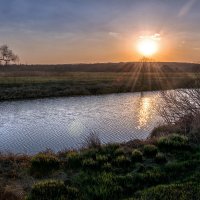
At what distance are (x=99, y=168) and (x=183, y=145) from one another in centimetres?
381

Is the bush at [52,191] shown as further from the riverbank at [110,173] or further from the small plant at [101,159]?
the small plant at [101,159]

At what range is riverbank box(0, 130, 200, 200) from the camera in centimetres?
901

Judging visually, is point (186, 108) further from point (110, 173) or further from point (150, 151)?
point (110, 173)

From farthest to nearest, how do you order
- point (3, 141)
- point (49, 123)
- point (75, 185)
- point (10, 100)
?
point (10, 100)
point (49, 123)
point (3, 141)
point (75, 185)

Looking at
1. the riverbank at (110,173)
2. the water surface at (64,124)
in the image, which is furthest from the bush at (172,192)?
the water surface at (64,124)

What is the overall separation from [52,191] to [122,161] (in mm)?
3143

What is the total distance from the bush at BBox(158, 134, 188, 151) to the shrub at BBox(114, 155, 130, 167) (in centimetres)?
230

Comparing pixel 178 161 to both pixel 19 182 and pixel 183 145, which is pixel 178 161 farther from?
pixel 19 182

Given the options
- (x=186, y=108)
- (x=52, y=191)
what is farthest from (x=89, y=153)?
(x=186, y=108)

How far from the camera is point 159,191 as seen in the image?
8844 mm

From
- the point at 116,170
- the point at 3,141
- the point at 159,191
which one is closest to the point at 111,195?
the point at 159,191

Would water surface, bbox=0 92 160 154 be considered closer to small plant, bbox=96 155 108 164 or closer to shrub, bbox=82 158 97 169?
small plant, bbox=96 155 108 164

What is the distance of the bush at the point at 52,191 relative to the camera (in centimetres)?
888

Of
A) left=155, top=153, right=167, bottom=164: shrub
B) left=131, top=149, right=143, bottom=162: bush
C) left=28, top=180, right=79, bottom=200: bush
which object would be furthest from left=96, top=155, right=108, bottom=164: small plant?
left=28, top=180, right=79, bottom=200: bush
